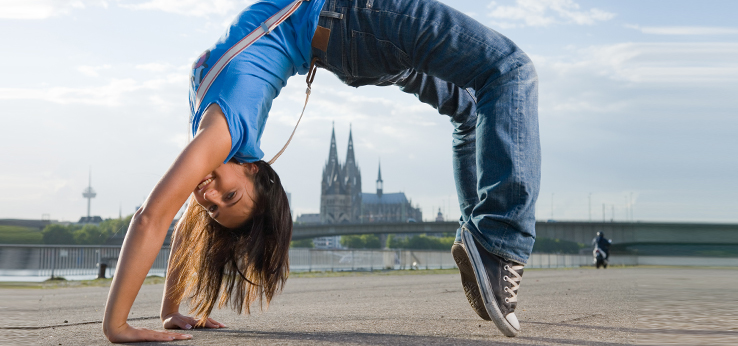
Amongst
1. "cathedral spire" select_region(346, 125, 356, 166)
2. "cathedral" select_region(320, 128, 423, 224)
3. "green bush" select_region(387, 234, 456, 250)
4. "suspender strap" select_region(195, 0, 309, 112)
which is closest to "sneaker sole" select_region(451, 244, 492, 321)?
"suspender strap" select_region(195, 0, 309, 112)

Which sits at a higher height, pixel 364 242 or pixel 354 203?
pixel 354 203

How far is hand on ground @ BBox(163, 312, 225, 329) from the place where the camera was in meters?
2.61

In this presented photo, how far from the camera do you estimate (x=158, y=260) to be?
784 inches

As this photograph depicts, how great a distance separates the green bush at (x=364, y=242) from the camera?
126m

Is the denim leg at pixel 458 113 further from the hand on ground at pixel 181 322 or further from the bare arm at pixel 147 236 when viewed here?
the hand on ground at pixel 181 322

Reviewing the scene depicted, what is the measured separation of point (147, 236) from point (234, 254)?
0.73 meters

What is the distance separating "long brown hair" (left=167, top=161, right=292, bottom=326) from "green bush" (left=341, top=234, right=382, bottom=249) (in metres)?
121

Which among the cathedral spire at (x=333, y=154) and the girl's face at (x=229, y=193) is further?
the cathedral spire at (x=333, y=154)

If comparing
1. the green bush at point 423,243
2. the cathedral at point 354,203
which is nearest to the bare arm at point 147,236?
the green bush at point 423,243

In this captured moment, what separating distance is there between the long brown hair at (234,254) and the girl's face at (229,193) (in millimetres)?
84

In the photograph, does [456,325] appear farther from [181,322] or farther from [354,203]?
[354,203]

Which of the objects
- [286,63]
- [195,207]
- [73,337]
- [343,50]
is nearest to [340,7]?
[343,50]

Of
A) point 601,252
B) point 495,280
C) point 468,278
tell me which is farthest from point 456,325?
point 601,252

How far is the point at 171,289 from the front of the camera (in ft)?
9.11
